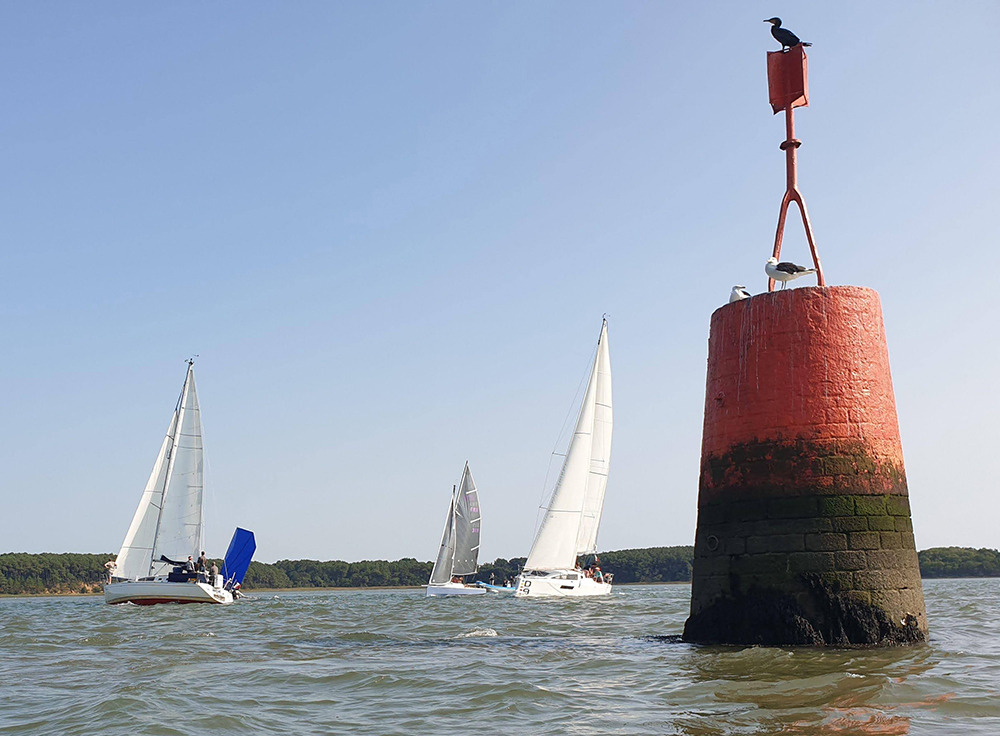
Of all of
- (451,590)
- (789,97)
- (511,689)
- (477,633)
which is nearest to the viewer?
(511,689)

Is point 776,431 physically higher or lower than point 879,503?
higher

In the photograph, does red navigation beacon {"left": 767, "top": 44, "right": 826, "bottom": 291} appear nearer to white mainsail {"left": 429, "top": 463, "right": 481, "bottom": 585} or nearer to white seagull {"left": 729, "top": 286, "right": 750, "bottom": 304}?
white seagull {"left": 729, "top": 286, "right": 750, "bottom": 304}

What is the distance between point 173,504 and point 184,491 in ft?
2.50

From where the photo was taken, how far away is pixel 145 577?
40594mm

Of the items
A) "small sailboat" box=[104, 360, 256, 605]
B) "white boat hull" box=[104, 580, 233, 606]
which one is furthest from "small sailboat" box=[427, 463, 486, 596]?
"white boat hull" box=[104, 580, 233, 606]

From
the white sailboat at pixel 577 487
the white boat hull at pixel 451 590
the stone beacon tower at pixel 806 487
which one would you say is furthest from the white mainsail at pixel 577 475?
the stone beacon tower at pixel 806 487

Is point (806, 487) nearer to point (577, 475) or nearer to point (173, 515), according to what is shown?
point (577, 475)

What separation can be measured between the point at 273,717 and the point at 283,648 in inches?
255

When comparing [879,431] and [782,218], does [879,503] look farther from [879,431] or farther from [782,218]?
[782,218]

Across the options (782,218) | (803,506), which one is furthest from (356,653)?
(782,218)

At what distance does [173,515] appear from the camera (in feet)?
137

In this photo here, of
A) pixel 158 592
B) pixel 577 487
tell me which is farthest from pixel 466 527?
pixel 158 592

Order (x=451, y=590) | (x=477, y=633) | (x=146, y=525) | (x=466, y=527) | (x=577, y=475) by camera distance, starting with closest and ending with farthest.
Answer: (x=477, y=633)
(x=146, y=525)
(x=577, y=475)
(x=451, y=590)
(x=466, y=527)

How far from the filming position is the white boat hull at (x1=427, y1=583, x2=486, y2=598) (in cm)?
5556
